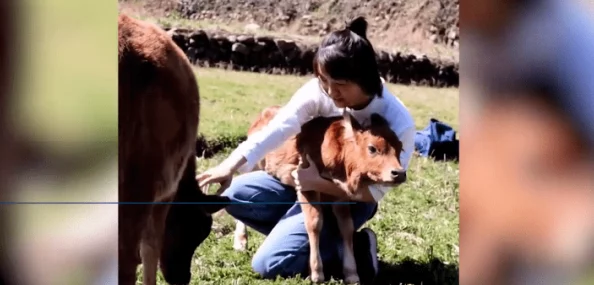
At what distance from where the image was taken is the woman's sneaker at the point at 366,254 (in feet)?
11.5

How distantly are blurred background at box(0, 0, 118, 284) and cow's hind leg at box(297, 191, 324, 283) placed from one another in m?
0.94

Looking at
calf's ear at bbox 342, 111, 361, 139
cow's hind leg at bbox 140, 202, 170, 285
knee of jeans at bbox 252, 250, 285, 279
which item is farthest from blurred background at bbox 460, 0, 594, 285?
cow's hind leg at bbox 140, 202, 170, 285

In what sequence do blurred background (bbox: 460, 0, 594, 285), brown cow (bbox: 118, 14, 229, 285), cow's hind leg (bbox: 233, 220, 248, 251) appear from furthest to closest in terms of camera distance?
1. blurred background (bbox: 460, 0, 594, 285)
2. cow's hind leg (bbox: 233, 220, 248, 251)
3. brown cow (bbox: 118, 14, 229, 285)

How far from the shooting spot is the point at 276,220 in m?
3.49

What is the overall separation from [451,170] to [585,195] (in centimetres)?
78

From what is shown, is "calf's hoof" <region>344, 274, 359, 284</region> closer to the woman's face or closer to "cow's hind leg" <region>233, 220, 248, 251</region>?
"cow's hind leg" <region>233, 220, 248, 251</region>

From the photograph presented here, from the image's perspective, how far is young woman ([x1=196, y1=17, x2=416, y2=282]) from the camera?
135 inches

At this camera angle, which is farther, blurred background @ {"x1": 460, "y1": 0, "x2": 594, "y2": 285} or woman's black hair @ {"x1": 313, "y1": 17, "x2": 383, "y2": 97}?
blurred background @ {"x1": 460, "y1": 0, "x2": 594, "y2": 285}

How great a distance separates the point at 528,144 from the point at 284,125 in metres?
1.32

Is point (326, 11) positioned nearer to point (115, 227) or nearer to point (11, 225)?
point (115, 227)

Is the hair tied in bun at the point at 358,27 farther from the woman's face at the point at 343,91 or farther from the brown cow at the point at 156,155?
the brown cow at the point at 156,155

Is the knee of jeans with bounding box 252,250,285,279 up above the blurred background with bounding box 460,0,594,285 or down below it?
below

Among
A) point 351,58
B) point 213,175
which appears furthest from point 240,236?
point 351,58

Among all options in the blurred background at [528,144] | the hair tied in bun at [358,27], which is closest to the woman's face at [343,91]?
the hair tied in bun at [358,27]
